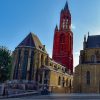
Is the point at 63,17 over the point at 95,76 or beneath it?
over

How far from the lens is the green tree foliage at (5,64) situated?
4384 centimetres

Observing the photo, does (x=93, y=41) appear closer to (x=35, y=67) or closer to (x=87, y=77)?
(x=87, y=77)

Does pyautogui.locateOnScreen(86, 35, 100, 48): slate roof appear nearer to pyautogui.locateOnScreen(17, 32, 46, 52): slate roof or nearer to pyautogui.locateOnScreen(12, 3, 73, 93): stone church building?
pyautogui.locateOnScreen(12, 3, 73, 93): stone church building

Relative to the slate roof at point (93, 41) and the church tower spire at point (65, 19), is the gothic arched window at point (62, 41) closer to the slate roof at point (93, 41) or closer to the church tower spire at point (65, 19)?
the church tower spire at point (65, 19)

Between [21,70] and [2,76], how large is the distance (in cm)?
1874

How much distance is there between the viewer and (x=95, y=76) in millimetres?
57438

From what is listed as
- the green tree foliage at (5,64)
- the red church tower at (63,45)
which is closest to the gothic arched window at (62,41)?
the red church tower at (63,45)

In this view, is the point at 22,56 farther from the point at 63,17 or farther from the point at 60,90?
the point at 63,17

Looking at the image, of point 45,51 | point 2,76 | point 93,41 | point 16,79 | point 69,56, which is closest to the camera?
point 2,76

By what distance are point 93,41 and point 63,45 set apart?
26743mm

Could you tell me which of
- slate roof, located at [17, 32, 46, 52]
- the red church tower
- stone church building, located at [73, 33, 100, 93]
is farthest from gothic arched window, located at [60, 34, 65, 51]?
stone church building, located at [73, 33, 100, 93]

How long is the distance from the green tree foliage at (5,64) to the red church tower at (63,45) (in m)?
A: 48.9

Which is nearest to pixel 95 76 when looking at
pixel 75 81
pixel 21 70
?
pixel 75 81

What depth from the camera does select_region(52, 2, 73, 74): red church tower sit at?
93.0 meters
